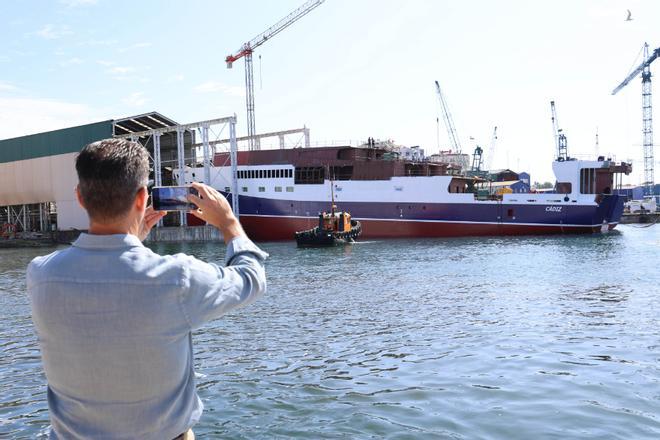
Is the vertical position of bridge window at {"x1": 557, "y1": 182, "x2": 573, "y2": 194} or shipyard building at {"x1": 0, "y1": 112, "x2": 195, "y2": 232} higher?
shipyard building at {"x1": 0, "y1": 112, "x2": 195, "y2": 232}

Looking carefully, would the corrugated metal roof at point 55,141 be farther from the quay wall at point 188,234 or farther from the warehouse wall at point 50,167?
the quay wall at point 188,234

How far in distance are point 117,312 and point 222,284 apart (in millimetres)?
325

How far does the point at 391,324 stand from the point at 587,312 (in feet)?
13.0

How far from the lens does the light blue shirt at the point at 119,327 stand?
1.74 meters

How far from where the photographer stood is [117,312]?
1.75 meters

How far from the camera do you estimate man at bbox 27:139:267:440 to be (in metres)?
1.75

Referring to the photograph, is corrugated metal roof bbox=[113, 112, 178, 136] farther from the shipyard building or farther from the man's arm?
the man's arm

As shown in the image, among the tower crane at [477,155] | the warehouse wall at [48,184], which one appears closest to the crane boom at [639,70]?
the tower crane at [477,155]

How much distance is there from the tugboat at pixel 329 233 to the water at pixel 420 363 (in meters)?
15.1

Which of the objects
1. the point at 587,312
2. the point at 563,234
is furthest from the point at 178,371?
the point at 563,234

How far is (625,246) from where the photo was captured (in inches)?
1120

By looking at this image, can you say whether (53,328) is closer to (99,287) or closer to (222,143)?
(99,287)

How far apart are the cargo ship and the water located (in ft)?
69.6

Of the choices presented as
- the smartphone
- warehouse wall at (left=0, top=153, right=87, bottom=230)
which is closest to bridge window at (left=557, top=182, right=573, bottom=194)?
warehouse wall at (left=0, top=153, right=87, bottom=230)
